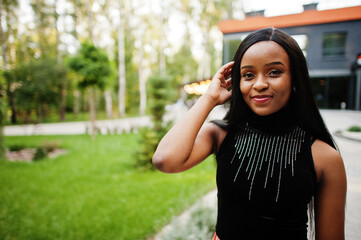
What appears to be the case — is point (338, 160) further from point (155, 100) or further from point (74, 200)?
point (155, 100)

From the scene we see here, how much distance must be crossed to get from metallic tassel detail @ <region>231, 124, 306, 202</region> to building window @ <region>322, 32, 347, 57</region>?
98 cm

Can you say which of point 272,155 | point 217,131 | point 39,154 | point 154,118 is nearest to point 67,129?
point 39,154

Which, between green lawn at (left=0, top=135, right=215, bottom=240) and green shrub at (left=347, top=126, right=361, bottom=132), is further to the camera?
green lawn at (left=0, top=135, right=215, bottom=240)

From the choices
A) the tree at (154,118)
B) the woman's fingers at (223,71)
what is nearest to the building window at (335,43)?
the woman's fingers at (223,71)

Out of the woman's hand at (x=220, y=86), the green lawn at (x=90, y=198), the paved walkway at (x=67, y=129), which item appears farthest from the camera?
the paved walkway at (x=67, y=129)

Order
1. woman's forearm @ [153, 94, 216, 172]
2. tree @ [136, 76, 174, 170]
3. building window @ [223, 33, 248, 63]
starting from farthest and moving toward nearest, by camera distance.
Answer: tree @ [136, 76, 174, 170] < building window @ [223, 33, 248, 63] < woman's forearm @ [153, 94, 216, 172]

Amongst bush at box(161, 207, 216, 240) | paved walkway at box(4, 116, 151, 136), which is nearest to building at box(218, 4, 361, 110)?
bush at box(161, 207, 216, 240)

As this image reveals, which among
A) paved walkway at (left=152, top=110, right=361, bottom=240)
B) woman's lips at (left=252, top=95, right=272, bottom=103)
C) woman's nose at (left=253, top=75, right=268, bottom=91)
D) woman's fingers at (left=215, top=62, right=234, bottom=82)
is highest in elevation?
woman's fingers at (left=215, top=62, right=234, bottom=82)

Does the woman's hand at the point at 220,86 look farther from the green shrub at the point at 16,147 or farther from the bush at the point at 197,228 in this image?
the green shrub at the point at 16,147

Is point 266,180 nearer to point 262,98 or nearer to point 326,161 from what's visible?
point 326,161

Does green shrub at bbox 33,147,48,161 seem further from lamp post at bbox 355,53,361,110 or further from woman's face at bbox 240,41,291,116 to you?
lamp post at bbox 355,53,361,110

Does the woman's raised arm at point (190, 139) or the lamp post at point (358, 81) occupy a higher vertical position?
the lamp post at point (358, 81)

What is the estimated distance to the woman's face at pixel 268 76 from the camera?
976mm

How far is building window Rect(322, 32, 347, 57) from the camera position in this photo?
162 cm
